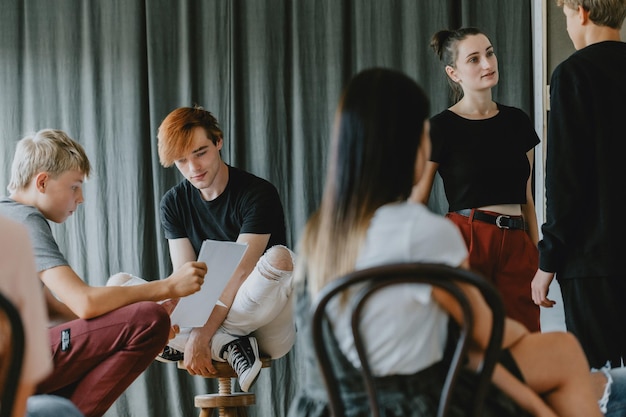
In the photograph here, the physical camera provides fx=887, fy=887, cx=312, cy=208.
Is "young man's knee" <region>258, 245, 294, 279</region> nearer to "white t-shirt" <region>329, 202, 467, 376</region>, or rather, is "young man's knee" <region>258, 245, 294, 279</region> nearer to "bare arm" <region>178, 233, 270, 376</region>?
"bare arm" <region>178, 233, 270, 376</region>

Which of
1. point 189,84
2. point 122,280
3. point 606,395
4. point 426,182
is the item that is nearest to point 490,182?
point 426,182

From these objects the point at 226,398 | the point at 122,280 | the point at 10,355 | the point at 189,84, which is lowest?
the point at 226,398

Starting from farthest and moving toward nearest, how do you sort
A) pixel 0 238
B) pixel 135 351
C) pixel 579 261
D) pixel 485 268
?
pixel 485 268
pixel 135 351
pixel 579 261
pixel 0 238

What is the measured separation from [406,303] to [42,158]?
130cm

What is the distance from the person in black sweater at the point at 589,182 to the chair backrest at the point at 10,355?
50.3 inches

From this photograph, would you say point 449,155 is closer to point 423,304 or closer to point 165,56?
point 423,304

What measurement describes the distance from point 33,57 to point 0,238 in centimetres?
268

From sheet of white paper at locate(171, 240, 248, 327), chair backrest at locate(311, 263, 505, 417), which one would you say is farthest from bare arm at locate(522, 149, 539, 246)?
chair backrest at locate(311, 263, 505, 417)

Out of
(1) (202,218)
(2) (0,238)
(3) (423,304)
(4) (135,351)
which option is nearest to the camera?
(2) (0,238)

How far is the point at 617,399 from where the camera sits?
5.21 ft

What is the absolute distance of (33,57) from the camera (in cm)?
358

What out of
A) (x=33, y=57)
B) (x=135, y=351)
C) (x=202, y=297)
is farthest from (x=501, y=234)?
(x=33, y=57)

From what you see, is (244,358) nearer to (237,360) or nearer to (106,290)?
(237,360)

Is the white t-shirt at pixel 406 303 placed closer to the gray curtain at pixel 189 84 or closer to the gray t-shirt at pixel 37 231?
the gray t-shirt at pixel 37 231
